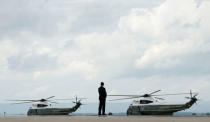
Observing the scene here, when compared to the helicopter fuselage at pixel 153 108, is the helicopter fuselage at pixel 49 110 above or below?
above

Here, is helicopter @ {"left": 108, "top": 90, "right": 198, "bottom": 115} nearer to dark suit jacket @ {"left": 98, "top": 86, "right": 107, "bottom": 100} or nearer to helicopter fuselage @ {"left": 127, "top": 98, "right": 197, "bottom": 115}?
helicopter fuselage @ {"left": 127, "top": 98, "right": 197, "bottom": 115}

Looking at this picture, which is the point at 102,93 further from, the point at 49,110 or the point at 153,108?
the point at 49,110

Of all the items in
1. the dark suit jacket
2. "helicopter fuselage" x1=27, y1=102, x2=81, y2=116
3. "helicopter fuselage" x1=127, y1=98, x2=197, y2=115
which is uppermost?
"helicopter fuselage" x1=27, y1=102, x2=81, y2=116

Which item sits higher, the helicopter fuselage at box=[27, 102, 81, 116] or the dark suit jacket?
the helicopter fuselage at box=[27, 102, 81, 116]

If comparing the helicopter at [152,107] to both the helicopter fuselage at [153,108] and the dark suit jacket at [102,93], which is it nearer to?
the helicopter fuselage at [153,108]

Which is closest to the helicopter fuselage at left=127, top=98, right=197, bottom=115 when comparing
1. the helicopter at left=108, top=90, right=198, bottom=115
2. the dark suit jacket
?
the helicopter at left=108, top=90, right=198, bottom=115

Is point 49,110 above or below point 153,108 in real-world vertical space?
above

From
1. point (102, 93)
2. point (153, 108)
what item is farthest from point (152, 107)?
point (102, 93)

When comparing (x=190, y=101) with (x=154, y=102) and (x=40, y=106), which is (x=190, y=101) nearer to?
(x=154, y=102)

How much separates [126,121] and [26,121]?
14.6ft

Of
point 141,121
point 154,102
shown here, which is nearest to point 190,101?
point 154,102

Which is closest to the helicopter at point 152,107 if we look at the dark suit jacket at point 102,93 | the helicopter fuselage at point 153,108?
the helicopter fuselage at point 153,108

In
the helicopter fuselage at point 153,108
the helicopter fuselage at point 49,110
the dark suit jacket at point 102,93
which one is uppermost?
the helicopter fuselage at point 49,110

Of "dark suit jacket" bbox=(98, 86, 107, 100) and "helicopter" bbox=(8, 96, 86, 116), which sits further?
"helicopter" bbox=(8, 96, 86, 116)
